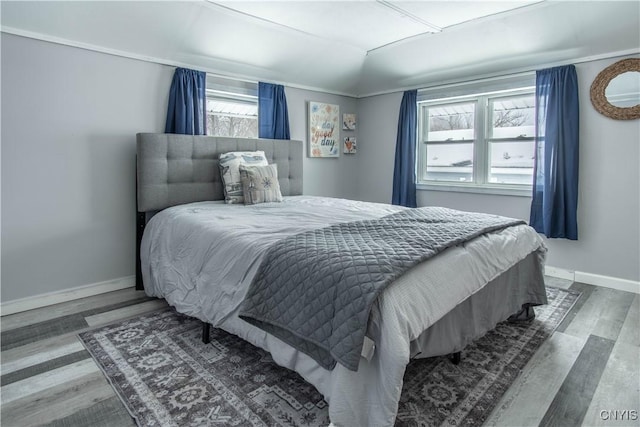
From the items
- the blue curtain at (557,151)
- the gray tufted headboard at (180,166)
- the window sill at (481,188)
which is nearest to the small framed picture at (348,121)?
the window sill at (481,188)

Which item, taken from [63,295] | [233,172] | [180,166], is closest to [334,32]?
[233,172]

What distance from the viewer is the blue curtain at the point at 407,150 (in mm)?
4578

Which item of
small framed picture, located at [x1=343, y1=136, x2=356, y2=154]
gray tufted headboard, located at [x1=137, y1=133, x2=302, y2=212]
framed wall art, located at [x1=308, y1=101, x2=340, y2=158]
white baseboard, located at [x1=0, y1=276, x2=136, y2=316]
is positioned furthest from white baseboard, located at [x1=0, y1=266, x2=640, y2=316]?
small framed picture, located at [x1=343, y1=136, x2=356, y2=154]

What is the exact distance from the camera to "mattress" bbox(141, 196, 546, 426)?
139cm

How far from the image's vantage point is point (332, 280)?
1.50 metres

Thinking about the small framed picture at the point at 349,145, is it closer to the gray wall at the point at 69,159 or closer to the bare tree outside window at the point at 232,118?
the bare tree outside window at the point at 232,118

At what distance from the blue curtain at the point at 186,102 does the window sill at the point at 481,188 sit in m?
2.66

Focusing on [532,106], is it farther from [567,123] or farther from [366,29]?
[366,29]

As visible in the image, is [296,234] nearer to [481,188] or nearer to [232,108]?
[232,108]

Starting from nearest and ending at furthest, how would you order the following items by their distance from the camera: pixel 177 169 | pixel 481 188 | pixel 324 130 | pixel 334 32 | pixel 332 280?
pixel 332 280
pixel 177 169
pixel 334 32
pixel 481 188
pixel 324 130

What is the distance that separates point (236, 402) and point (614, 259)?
3404 mm

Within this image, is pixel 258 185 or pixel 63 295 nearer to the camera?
pixel 63 295

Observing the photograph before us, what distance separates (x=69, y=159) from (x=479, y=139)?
12.8ft

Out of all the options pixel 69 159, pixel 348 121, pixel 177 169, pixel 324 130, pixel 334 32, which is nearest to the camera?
pixel 69 159
